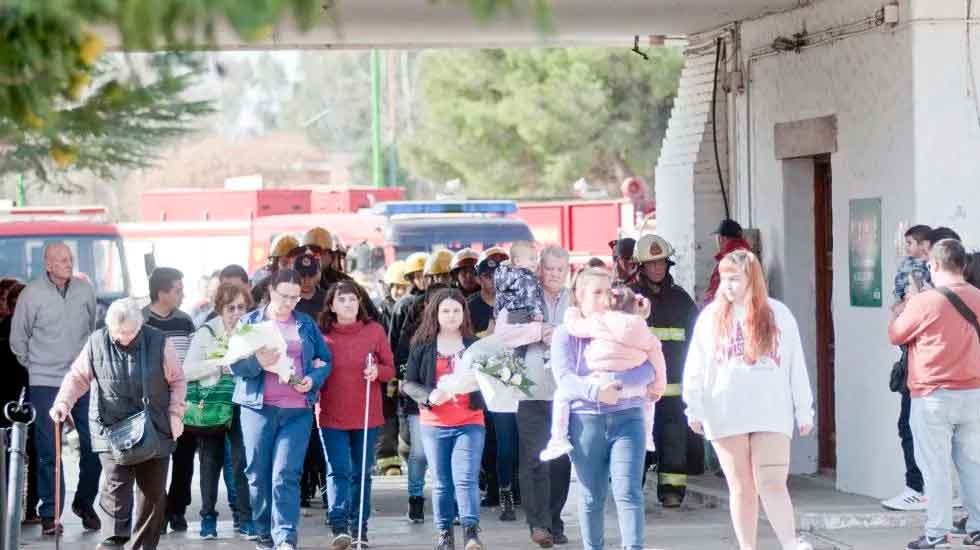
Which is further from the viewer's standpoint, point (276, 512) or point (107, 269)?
point (107, 269)

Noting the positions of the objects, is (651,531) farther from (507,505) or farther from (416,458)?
(416,458)

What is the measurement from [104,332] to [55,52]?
6.15m

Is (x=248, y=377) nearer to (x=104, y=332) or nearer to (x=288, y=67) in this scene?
(x=104, y=332)

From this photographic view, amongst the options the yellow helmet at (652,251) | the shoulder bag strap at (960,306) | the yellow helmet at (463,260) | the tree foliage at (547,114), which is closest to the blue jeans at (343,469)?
the yellow helmet at (463,260)

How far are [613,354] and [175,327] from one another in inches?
134

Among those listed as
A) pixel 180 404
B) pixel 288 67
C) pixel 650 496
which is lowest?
pixel 650 496

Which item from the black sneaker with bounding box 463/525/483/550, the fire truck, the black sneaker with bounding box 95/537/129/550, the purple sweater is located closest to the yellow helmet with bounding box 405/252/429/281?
the black sneaker with bounding box 463/525/483/550

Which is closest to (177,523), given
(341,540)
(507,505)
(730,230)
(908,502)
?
(341,540)

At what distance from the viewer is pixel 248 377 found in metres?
10.7

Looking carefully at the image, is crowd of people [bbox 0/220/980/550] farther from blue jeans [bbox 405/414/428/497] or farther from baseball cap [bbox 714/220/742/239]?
baseball cap [bbox 714/220/742/239]

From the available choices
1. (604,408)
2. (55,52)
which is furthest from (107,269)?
(55,52)

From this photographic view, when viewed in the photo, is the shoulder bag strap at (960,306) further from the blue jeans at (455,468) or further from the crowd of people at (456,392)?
the blue jeans at (455,468)

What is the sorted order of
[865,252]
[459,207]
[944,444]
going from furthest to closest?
[459,207] → [865,252] → [944,444]

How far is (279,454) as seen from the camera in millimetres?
10773
